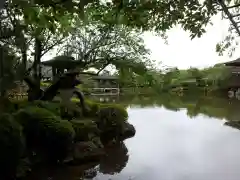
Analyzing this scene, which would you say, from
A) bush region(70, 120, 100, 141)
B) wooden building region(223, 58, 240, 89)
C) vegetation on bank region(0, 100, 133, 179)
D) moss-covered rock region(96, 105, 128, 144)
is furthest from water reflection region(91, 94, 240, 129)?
vegetation on bank region(0, 100, 133, 179)

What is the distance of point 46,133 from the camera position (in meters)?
6.39

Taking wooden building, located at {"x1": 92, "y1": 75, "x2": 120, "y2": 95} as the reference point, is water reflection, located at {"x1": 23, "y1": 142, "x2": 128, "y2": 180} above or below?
below

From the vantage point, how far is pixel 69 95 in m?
9.54

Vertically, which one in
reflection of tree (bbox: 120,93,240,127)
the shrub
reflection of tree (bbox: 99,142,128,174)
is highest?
the shrub

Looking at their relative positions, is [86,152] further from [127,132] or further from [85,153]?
→ [127,132]

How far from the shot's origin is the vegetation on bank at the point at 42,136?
5.36 metres

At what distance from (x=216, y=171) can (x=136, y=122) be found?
25.7 feet

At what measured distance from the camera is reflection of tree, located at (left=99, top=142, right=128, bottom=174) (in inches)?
264

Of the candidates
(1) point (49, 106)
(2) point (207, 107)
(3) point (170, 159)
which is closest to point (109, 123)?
(1) point (49, 106)

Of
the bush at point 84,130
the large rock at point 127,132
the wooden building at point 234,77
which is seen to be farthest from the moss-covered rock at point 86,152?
the wooden building at point 234,77

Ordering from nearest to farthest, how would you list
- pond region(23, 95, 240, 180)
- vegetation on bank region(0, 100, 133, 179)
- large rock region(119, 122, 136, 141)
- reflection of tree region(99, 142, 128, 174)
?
vegetation on bank region(0, 100, 133, 179) < pond region(23, 95, 240, 180) < reflection of tree region(99, 142, 128, 174) < large rock region(119, 122, 136, 141)

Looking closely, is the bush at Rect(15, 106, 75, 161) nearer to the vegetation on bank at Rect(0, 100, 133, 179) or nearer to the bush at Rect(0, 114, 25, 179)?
the vegetation on bank at Rect(0, 100, 133, 179)

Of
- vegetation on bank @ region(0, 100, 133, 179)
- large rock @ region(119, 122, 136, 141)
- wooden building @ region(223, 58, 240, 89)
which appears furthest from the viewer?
wooden building @ region(223, 58, 240, 89)

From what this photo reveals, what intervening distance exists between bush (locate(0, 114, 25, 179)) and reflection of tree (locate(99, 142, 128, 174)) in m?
1.75
